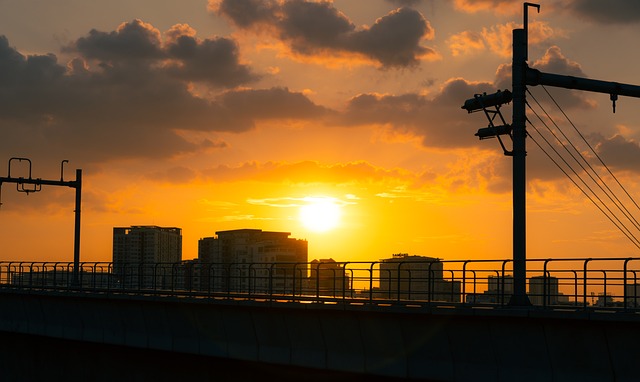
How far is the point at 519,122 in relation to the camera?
29.0m

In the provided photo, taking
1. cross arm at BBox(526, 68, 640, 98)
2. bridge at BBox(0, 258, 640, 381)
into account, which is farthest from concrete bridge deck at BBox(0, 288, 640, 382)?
cross arm at BBox(526, 68, 640, 98)

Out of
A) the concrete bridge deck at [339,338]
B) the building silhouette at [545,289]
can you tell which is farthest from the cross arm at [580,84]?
the concrete bridge deck at [339,338]

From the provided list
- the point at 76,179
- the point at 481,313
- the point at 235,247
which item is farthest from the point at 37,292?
the point at 235,247

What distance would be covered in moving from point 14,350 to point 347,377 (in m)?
23.0

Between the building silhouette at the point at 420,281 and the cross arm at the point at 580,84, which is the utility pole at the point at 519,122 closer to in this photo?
the cross arm at the point at 580,84

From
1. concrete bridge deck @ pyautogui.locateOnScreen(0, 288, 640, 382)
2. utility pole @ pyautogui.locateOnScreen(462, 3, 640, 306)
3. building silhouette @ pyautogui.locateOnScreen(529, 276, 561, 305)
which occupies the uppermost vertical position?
utility pole @ pyautogui.locateOnScreen(462, 3, 640, 306)

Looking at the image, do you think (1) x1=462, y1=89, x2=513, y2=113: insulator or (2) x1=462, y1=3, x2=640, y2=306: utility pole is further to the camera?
(1) x1=462, y1=89, x2=513, y2=113: insulator

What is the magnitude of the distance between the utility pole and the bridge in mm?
531

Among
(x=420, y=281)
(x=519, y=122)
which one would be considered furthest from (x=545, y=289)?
(x=420, y=281)

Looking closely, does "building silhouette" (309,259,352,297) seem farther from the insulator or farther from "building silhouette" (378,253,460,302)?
the insulator

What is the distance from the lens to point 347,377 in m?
29.6

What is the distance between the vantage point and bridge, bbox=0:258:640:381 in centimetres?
2374

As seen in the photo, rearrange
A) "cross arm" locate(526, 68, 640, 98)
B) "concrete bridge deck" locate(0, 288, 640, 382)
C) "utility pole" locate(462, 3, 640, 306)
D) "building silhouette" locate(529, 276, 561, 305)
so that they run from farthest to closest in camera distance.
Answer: "cross arm" locate(526, 68, 640, 98), "utility pole" locate(462, 3, 640, 306), "building silhouette" locate(529, 276, 561, 305), "concrete bridge deck" locate(0, 288, 640, 382)

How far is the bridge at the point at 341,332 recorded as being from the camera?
23736 mm
